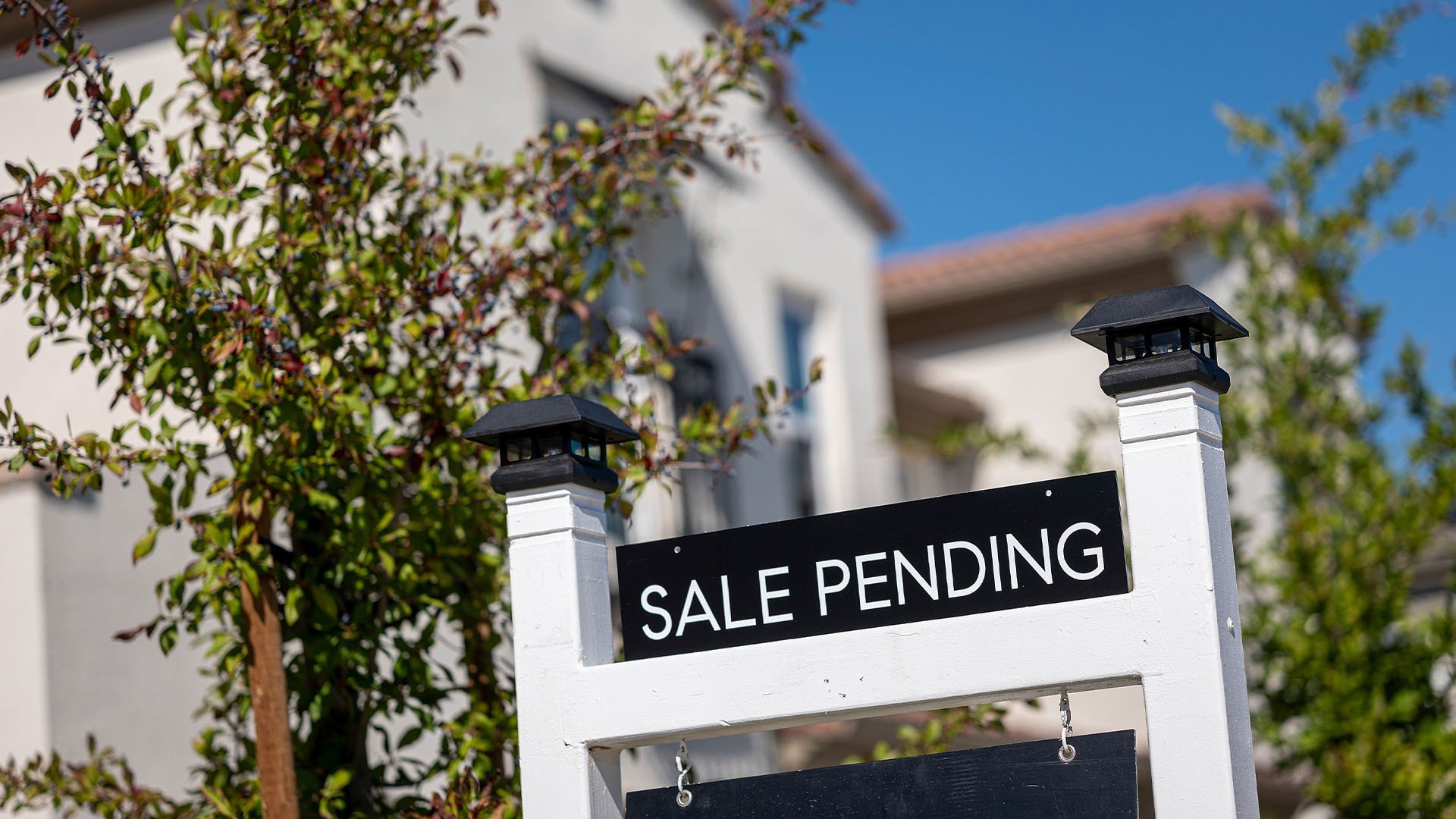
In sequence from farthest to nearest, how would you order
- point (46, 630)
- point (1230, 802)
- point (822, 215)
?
point (822, 215), point (46, 630), point (1230, 802)

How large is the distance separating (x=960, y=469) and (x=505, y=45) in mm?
9675

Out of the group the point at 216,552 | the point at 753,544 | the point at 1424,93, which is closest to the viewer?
the point at 753,544

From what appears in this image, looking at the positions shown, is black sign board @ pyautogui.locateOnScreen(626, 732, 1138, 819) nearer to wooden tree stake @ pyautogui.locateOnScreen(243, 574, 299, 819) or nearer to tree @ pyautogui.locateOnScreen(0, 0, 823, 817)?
tree @ pyautogui.locateOnScreen(0, 0, 823, 817)

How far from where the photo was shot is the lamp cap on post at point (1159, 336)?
3162mm

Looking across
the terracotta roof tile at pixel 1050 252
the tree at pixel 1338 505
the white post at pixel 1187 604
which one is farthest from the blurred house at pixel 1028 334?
the white post at pixel 1187 604

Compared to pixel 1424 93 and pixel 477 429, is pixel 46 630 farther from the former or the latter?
pixel 1424 93

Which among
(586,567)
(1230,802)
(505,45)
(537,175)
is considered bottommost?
(1230,802)

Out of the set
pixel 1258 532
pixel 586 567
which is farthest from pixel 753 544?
pixel 1258 532

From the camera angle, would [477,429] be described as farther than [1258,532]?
No

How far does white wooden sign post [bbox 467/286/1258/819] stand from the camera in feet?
10.1

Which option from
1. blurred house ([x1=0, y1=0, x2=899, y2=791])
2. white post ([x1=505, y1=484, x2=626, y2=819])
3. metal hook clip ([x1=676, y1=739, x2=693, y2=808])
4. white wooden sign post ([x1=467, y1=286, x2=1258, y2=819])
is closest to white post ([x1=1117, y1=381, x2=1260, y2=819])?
white wooden sign post ([x1=467, y1=286, x2=1258, y2=819])

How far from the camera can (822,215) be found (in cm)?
1385

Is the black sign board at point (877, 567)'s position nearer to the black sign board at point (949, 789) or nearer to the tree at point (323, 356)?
the black sign board at point (949, 789)

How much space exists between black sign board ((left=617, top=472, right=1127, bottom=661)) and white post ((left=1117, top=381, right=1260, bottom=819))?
4.3 inches
